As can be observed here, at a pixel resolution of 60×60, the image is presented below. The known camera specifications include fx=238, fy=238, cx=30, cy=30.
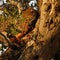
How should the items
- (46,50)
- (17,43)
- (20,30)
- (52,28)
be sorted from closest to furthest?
(46,50), (52,28), (17,43), (20,30)

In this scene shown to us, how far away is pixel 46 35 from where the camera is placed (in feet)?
17.6

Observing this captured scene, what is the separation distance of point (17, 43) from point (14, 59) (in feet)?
1.95

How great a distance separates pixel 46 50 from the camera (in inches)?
197

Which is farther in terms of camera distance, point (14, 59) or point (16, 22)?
point (16, 22)

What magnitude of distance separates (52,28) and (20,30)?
3.99 feet

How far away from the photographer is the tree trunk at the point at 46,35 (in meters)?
5.04

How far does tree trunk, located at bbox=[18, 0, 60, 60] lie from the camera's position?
5043 mm

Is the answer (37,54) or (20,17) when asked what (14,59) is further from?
(20,17)

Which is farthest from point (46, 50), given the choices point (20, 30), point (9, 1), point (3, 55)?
point (9, 1)

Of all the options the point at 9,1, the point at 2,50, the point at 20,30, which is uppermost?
the point at 9,1

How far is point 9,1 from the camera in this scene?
6641 mm

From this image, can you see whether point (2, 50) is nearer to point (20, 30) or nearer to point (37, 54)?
point (20, 30)

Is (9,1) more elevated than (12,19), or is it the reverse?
(9,1)

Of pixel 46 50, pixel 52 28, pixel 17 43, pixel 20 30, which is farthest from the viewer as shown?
pixel 20 30
